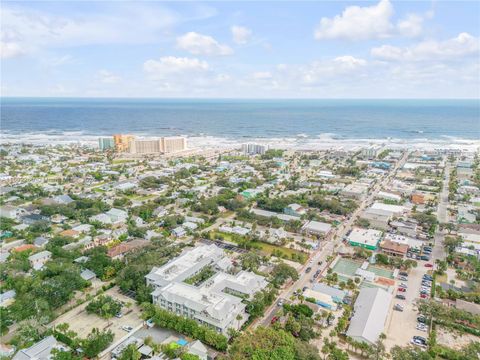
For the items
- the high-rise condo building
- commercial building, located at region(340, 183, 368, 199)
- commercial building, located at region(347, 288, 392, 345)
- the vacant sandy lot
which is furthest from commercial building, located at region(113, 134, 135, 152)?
→ the vacant sandy lot

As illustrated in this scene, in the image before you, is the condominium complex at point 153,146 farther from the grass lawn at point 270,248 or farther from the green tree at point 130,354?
the green tree at point 130,354

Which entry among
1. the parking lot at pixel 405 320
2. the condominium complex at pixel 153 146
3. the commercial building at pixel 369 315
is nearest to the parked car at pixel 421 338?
the parking lot at pixel 405 320

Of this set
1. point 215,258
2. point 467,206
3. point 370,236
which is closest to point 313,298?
point 215,258

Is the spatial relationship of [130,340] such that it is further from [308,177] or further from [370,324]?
[308,177]

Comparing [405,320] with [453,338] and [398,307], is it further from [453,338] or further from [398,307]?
[453,338]

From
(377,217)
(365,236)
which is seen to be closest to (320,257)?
(365,236)
